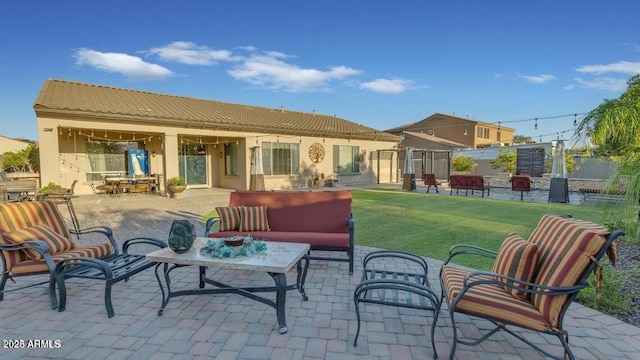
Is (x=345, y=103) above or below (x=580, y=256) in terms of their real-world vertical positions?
above

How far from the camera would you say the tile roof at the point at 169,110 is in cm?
1146

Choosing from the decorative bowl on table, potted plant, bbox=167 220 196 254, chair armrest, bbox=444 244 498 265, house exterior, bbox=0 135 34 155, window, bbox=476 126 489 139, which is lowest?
chair armrest, bbox=444 244 498 265

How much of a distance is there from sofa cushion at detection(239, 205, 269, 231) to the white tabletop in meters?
1.19

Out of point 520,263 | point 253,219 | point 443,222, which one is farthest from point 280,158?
point 520,263

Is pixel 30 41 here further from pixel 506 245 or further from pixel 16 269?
pixel 506 245

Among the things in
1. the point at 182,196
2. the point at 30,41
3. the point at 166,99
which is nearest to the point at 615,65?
the point at 182,196

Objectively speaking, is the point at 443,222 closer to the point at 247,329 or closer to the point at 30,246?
the point at 247,329

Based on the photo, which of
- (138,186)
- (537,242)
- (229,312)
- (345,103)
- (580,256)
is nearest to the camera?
(580,256)

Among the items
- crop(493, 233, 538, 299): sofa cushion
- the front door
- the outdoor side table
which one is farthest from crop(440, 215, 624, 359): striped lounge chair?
the front door

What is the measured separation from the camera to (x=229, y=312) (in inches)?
124

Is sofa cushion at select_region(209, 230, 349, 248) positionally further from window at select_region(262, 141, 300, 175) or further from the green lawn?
window at select_region(262, 141, 300, 175)

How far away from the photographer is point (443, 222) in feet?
25.0

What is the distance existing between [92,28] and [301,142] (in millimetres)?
9862

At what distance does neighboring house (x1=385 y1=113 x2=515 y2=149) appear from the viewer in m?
30.5
